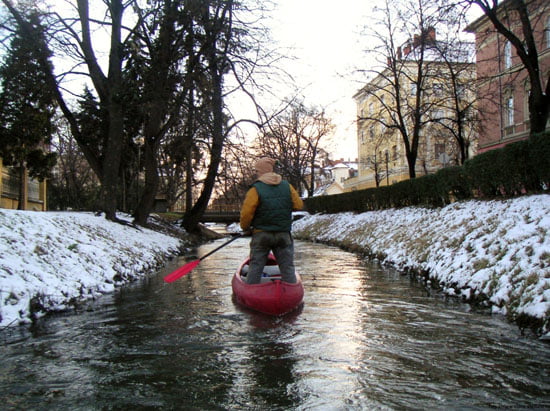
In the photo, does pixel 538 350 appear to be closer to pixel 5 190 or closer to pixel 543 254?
pixel 543 254

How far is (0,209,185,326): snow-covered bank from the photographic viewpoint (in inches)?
243

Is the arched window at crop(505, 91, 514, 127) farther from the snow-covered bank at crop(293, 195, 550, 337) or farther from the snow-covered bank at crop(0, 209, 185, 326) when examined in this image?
the snow-covered bank at crop(0, 209, 185, 326)

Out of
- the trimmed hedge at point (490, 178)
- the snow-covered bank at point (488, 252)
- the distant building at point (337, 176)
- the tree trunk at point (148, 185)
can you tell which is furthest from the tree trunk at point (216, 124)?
the distant building at point (337, 176)

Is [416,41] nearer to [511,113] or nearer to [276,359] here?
[511,113]

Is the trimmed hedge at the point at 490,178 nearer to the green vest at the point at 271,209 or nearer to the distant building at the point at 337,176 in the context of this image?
the green vest at the point at 271,209

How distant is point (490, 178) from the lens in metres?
10.4

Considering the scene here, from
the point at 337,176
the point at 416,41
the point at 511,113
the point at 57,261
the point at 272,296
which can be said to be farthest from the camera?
the point at 337,176

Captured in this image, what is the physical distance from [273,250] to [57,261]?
4.19 m

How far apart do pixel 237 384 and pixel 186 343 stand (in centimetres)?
140

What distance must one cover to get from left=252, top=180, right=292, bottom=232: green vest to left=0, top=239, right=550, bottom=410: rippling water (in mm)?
1292

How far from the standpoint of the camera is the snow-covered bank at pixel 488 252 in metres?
5.69

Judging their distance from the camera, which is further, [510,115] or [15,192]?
[510,115]

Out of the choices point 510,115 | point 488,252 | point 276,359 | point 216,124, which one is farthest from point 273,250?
point 510,115

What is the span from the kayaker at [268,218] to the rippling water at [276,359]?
75 cm
